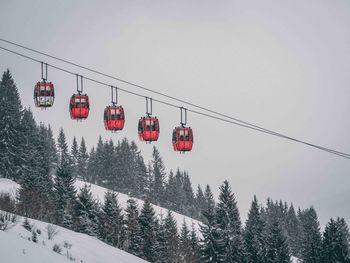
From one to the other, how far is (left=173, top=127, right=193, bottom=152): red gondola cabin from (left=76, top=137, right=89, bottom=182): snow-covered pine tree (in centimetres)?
10125

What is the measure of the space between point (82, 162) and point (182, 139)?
106107 millimetres

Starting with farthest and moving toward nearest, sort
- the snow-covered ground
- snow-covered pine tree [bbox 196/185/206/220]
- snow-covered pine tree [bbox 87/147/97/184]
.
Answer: snow-covered pine tree [bbox 196/185/206/220]
snow-covered pine tree [bbox 87/147/97/184]
the snow-covered ground

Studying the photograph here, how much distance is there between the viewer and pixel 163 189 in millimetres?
126438

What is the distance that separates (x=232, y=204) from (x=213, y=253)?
30.3 ft

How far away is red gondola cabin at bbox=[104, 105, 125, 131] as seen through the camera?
2788 cm

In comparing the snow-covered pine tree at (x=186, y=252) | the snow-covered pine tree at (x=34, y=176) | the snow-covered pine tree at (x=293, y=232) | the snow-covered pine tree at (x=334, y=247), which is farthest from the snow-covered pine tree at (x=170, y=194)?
the snow-covered pine tree at (x=334, y=247)

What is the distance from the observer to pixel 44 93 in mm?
27344

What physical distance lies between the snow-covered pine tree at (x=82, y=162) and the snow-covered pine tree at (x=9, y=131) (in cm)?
5176

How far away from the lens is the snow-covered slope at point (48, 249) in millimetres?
15766

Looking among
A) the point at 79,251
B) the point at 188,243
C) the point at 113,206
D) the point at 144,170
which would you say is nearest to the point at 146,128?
the point at 79,251

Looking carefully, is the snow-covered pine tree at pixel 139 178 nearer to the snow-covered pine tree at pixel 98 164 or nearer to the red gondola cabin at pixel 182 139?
the snow-covered pine tree at pixel 98 164

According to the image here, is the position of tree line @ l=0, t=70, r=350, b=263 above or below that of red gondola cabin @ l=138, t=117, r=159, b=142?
below

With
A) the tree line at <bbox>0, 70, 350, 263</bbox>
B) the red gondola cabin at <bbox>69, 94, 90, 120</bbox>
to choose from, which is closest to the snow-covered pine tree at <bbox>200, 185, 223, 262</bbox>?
the tree line at <bbox>0, 70, 350, 263</bbox>

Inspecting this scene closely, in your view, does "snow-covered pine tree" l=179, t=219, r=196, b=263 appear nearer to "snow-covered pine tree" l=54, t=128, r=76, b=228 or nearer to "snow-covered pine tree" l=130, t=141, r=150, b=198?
"snow-covered pine tree" l=54, t=128, r=76, b=228
